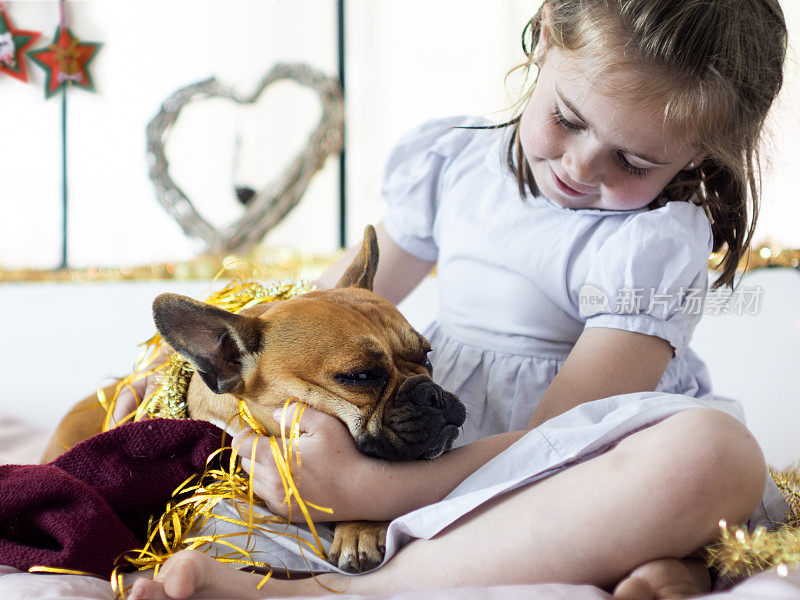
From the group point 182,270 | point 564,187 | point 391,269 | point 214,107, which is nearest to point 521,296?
point 564,187

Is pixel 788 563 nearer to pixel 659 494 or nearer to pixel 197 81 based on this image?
pixel 659 494

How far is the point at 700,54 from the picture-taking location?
34.0 inches

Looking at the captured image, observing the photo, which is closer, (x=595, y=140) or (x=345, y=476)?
(x=345, y=476)

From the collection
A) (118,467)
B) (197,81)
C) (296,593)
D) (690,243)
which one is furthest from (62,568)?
(197,81)

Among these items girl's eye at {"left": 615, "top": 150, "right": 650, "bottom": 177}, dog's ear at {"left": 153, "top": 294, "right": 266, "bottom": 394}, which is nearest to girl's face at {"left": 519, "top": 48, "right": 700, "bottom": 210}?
girl's eye at {"left": 615, "top": 150, "right": 650, "bottom": 177}

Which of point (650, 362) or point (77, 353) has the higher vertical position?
point (650, 362)

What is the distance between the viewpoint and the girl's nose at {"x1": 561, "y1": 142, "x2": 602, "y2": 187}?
0.88m

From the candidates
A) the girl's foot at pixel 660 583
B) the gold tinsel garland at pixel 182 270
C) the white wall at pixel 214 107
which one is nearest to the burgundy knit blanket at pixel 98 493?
the girl's foot at pixel 660 583

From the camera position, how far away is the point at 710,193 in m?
1.05

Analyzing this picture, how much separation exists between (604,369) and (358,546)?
1.21 feet

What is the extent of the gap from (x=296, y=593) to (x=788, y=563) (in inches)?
17.3

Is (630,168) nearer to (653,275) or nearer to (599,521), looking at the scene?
(653,275)

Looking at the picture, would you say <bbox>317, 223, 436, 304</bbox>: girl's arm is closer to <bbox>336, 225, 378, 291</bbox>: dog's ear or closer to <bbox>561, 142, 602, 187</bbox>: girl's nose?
<bbox>336, 225, 378, 291</bbox>: dog's ear

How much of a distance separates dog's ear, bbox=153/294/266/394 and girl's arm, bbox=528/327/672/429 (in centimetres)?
35
